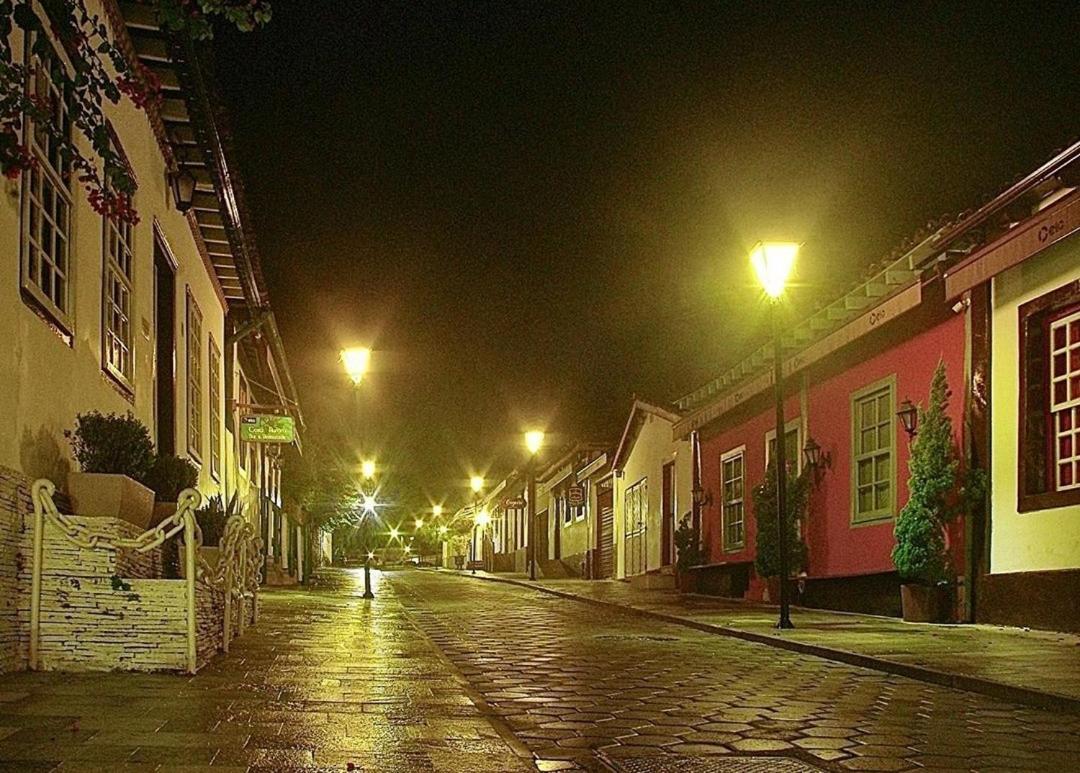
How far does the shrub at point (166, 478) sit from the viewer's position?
34.2 feet

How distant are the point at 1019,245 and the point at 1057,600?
3518 mm

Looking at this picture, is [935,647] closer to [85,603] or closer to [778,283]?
[778,283]

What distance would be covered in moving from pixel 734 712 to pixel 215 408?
45.1ft

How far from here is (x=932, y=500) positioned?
583 inches

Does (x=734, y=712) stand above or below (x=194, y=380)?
below

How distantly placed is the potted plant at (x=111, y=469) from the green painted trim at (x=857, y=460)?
10.5 metres

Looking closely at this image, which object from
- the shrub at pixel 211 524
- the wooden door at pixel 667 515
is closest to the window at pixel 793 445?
the wooden door at pixel 667 515

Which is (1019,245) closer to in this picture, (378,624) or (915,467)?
(915,467)

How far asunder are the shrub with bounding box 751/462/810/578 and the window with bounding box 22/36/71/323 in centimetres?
1305

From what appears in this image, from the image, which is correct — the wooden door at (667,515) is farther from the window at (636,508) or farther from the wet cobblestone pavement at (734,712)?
the wet cobblestone pavement at (734,712)

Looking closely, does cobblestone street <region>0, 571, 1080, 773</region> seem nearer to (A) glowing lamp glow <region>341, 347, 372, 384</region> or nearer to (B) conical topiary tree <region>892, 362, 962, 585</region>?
(B) conical topiary tree <region>892, 362, 962, 585</region>

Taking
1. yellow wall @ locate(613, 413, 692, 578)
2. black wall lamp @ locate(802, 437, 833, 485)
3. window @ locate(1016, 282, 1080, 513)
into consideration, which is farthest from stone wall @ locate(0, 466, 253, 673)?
yellow wall @ locate(613, 413, 692, 578)

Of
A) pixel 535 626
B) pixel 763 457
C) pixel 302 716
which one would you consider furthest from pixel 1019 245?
pixel 763 457

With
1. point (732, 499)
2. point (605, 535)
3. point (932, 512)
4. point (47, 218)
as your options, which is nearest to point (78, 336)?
point (47, 218)
